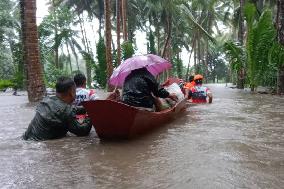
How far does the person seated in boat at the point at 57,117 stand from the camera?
6.26 meters

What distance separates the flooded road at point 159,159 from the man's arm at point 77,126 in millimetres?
113

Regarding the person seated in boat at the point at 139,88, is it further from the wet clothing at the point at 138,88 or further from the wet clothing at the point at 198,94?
the wet clothing at the point at 198,94

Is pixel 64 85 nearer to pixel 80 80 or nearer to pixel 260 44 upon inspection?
pixel 80 80

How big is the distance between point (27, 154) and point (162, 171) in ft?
6.69

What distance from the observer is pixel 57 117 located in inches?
247

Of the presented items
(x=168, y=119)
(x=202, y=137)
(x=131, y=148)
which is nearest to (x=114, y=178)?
(x=131, y=148)

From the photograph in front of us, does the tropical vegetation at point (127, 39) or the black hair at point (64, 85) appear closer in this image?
the black hair at point (64, 85)

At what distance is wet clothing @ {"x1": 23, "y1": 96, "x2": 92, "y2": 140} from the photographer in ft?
20.5

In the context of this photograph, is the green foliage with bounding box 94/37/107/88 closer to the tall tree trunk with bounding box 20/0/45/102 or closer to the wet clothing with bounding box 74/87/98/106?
the tall tree trunk with bounding box 20/0/45/102

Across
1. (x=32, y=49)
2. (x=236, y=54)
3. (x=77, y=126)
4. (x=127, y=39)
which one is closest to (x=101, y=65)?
(x=127, y=39)

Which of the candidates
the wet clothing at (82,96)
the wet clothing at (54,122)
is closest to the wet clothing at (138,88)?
the wet clothing at (82,96)

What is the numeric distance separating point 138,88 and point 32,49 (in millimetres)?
6848

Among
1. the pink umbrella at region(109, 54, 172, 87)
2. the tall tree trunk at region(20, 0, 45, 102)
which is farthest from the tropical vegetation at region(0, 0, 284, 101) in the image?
the pink umbrella at region(109, 54, 172, 87)

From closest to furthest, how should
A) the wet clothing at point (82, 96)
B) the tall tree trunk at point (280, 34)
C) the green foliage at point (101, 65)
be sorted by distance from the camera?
the wet clothing at point (82, 96) < the tall tree trunk at point (280, 34) < the green foliage at point (101, 65)
